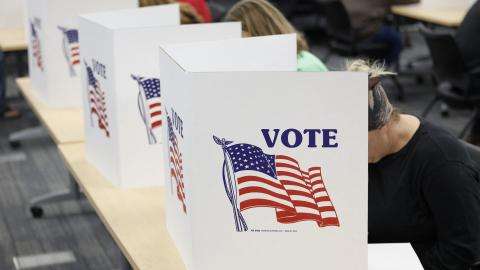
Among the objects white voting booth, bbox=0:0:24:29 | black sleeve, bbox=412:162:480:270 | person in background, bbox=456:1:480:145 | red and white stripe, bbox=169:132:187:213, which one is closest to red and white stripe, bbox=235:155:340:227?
red and white stripe, bbox=169:132:187:213

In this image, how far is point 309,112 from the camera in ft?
5.58

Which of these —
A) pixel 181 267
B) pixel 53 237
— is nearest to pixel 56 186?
pixel 53 237

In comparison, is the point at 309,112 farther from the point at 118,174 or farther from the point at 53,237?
the point at 53,237

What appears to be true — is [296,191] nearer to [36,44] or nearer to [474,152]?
[474,152]

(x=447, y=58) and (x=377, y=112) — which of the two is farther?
(x=447, y=58)

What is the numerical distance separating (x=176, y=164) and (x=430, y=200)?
2.17 ft

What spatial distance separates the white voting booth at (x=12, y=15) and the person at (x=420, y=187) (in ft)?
12.1

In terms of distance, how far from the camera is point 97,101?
269 cm

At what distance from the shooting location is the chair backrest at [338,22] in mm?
6184

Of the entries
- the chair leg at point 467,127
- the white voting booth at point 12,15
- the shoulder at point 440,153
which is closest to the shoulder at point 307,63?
the shoulder at point 440,153

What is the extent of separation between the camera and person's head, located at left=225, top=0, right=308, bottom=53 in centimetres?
290

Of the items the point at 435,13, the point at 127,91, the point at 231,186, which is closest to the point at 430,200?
the point at 231,186

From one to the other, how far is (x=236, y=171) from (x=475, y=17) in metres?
3.44

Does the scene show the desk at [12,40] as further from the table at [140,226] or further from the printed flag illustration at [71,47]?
the table at [140,226]
